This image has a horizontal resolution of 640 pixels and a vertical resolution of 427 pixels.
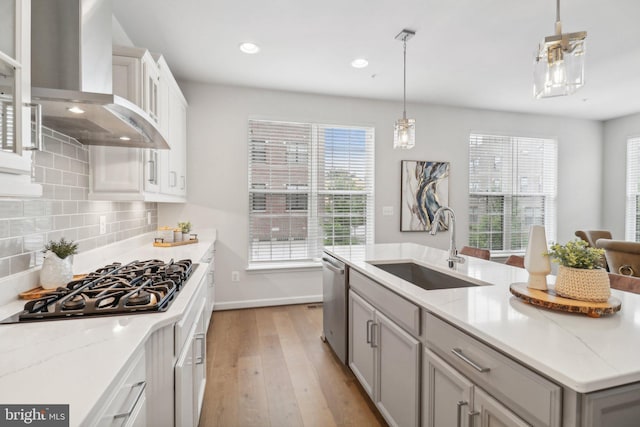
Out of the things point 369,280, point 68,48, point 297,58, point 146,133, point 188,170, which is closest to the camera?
point 68,48

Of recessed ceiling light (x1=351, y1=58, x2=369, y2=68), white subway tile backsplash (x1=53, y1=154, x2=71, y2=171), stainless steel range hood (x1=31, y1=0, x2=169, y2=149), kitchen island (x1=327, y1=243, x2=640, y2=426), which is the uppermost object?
recessed ceiling light (x1=351, y1=58, x2=369, y2=68)

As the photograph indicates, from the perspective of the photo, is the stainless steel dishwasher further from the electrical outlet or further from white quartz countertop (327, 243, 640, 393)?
the electrical outlet

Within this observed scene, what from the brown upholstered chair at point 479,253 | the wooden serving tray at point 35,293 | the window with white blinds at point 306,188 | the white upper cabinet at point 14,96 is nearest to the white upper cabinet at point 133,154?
the wooden serving tray at point 35,293

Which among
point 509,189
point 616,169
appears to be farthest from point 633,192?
point 509,189

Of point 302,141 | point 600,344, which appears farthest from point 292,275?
point 600,344

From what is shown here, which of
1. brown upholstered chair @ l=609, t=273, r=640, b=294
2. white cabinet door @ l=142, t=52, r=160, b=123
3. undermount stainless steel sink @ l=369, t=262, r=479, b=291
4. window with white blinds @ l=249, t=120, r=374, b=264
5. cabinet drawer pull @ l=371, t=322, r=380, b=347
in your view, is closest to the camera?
brown upholstered chair @ l=609, t=273, r=640, b=294

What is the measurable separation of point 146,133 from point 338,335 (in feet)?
6.50

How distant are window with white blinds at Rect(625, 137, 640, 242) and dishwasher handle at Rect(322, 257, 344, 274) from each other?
5.22 metres

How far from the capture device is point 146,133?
1.77 meters

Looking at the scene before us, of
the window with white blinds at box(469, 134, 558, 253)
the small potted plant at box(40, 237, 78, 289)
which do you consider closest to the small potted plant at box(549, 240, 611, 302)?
the small potted plant at box(40, 237, 78, 289)

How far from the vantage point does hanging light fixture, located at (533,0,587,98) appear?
1392 mm

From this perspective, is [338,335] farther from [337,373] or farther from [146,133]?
[146,133]

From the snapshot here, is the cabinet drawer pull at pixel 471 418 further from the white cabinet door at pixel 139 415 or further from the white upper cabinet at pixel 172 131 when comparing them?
the white upper cabinet at pixel 172 131

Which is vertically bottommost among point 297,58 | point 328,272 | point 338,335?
point 338,335
